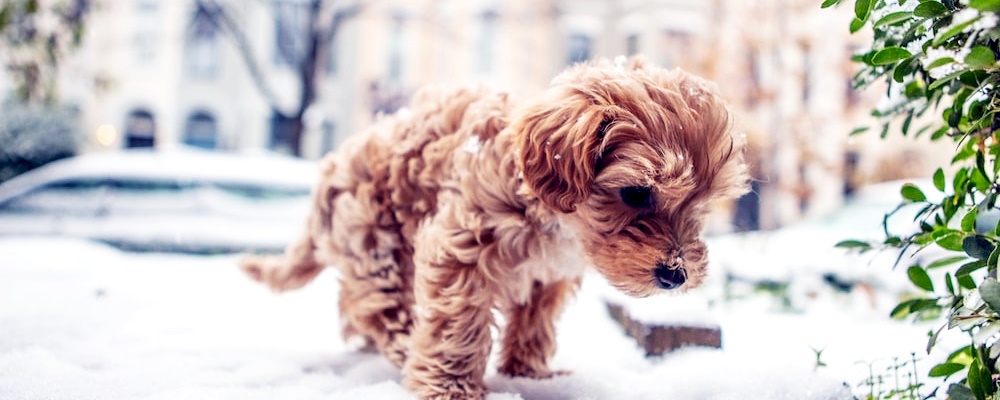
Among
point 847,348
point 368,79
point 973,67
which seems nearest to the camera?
point 973,67

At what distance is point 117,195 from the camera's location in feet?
18.1

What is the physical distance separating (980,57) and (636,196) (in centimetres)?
96

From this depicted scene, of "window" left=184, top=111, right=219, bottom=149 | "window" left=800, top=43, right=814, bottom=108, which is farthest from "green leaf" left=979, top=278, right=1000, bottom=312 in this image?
"window" left=184, top=111, right=219, bottom=149

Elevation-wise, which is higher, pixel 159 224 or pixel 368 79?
pixel 368 79

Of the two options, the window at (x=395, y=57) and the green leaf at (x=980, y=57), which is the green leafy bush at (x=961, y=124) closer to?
the green leaf at (x=980, y=57)

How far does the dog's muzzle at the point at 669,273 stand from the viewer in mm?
2031

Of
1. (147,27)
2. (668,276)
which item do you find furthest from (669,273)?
(147,27)

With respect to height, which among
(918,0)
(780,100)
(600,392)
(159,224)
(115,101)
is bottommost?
(600,392)

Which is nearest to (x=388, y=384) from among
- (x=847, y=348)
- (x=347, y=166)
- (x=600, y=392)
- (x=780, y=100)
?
(x=600, y=392)

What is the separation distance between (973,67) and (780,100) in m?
12.9

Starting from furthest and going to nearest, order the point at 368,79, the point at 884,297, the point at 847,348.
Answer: the point at 368,79
the point at 884,297
the point at 847,348

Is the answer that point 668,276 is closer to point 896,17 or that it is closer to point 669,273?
point 669,273

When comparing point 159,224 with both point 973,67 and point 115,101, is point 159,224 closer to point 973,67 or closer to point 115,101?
point 973,67

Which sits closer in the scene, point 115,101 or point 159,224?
point 159,224
